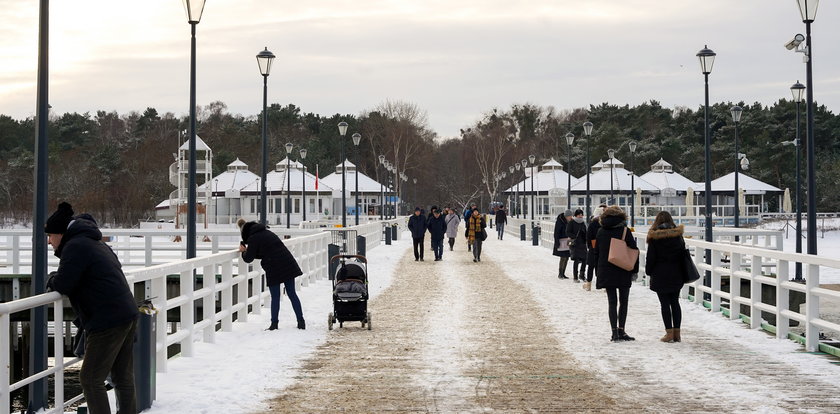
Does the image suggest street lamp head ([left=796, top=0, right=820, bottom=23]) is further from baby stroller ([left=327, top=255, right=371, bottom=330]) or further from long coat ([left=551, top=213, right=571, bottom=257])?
baby stroller ([left=327, top=255, right=371, bottom=330])

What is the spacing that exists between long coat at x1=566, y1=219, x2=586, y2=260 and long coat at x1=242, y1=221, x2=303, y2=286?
28.3 ft

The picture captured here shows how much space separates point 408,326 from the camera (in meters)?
12.9

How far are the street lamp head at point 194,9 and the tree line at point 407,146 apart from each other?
203ft

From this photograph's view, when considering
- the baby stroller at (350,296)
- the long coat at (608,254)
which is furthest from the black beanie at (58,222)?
the long coat at (608,254)

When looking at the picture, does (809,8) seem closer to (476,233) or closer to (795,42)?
(795,42)

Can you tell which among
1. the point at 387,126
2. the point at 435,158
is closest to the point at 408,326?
the point at 387,126

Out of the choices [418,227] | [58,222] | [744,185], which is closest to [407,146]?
[744,185]

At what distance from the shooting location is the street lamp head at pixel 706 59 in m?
20.2

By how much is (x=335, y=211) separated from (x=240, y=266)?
207ft

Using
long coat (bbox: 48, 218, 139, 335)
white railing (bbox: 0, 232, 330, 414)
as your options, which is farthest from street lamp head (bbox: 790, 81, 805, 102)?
long coat (bbox: 48, 218, 139, 335)

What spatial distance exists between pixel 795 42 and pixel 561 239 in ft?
20.2

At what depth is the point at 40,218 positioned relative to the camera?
296 inches

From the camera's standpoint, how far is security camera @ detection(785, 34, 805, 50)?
1805 centimetres

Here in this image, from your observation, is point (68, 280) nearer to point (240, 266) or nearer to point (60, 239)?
point (60, 239)
